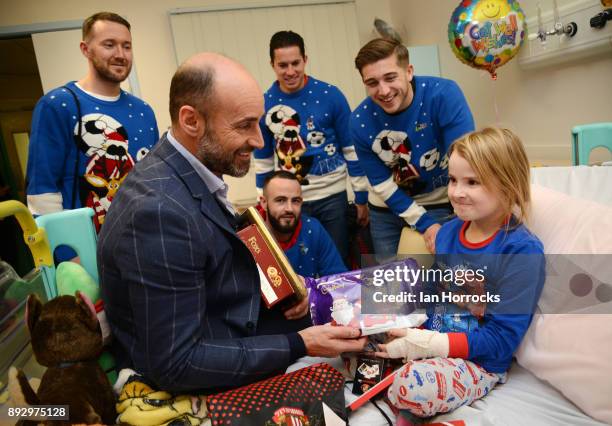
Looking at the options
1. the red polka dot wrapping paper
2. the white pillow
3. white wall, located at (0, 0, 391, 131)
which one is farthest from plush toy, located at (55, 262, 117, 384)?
white wall, located at (0, 0, 391, 131)

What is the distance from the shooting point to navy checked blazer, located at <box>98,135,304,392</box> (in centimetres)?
105

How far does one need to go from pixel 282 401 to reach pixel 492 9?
2469 mm

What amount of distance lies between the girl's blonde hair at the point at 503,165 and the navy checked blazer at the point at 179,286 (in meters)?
0.73

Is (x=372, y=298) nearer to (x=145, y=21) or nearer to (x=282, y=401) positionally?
(x=282, y=401)

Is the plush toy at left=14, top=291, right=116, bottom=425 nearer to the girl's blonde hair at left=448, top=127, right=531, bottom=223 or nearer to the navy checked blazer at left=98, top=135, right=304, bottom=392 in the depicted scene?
the navy checked blazer at left=98, top=135, right=304, bottom=392

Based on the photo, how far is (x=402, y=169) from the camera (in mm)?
2133

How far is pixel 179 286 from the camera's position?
3.47ft

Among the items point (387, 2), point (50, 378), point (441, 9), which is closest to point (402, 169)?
point (50, 378)

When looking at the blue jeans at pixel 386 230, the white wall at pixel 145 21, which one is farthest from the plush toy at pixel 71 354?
the white wall at pixel 145 21

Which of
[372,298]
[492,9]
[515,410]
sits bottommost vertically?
[515,410]

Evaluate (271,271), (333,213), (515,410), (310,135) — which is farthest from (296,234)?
(515,410)

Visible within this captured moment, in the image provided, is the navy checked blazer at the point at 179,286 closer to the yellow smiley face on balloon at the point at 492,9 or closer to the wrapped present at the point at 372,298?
the wrapped present at the point at 372,298

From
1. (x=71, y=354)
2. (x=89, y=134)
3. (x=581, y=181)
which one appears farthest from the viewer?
(x=89, y=134)

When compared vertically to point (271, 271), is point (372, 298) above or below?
below
